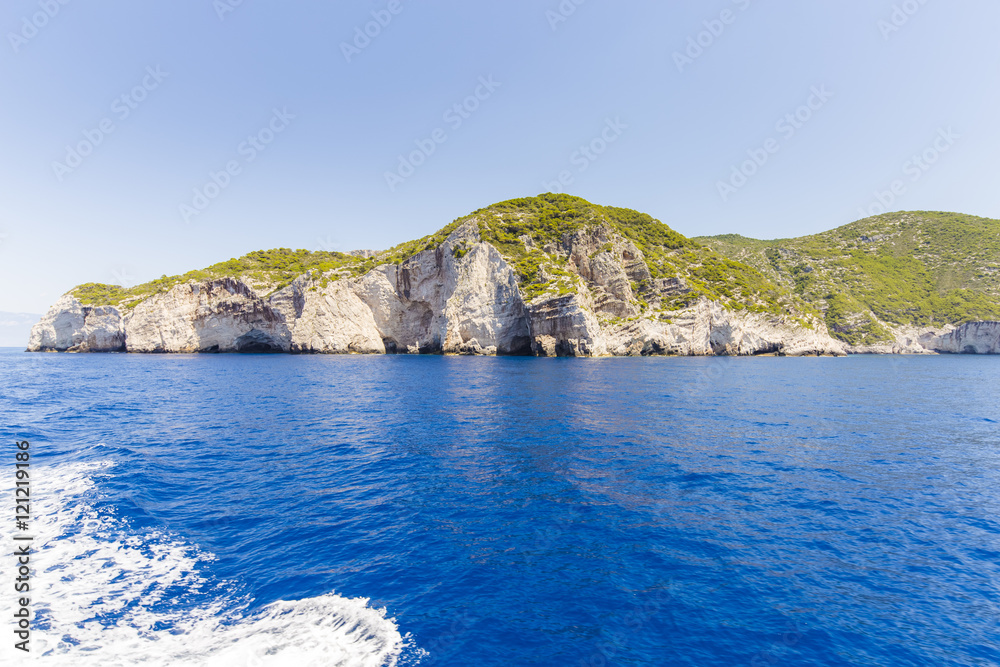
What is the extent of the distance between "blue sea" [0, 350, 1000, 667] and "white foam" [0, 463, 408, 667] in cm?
5

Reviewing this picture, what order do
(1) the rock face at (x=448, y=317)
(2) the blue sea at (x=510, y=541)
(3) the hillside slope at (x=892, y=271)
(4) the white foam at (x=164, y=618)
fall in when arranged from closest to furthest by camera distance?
(4) the white foam at (x=164, y=618), (2) the blue sea at (x=510, y=541), (1) the rock face at (x=448, y=317), (3) the hillside slope at (x=892, y=271)

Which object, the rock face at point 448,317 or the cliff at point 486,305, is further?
the cliff at point 486,305

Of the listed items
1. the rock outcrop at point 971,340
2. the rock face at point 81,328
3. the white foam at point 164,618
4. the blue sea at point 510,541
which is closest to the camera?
the white foam at point 164,618

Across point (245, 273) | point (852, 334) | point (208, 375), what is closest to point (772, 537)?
point (208, 375)

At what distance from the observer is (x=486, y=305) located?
252ft

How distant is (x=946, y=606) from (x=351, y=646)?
11148 millimetres

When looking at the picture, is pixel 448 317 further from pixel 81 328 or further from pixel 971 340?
pixel 971 340

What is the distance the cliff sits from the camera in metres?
76.0

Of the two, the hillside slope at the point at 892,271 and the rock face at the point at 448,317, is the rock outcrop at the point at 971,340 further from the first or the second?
the hillside slope at the point at 892,271

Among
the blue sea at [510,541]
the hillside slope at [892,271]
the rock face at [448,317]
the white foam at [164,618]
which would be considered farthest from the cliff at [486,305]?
the white foam at [164,618]

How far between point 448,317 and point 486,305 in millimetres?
7930

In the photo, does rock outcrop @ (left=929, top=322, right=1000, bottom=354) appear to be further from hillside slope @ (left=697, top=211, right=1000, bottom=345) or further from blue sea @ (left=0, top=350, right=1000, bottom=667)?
blue sea @ (left=0, top=350, right=1000, bottom=667)

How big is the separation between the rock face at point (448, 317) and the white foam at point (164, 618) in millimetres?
62801

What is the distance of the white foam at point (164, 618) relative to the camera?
6.65m
